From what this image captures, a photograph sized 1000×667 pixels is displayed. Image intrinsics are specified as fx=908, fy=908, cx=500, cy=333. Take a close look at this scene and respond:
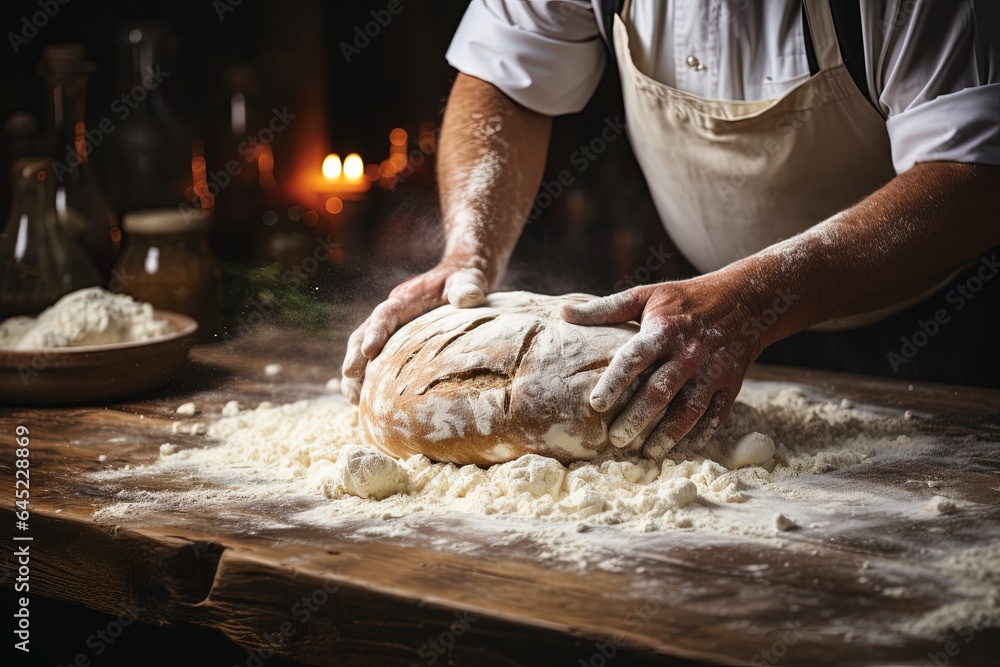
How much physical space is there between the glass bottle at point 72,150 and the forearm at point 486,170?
86cm

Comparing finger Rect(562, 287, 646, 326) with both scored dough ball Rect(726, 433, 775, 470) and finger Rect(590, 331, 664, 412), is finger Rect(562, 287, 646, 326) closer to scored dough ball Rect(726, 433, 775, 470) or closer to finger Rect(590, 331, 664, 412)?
finger Rect(590, 331, 664, 412)

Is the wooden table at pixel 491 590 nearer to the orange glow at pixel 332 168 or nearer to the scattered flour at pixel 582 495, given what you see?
the scattered flour at pixel 582 495

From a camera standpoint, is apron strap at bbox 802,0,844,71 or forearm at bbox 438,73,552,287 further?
forearm at bbox 438,73,552,287

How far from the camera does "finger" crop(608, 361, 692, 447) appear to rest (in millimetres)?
1285

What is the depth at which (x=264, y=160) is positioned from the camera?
343 centimetres

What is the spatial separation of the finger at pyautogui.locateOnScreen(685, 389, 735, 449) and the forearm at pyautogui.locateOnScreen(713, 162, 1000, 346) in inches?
5.8

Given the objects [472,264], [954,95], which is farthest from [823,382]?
[472,264]

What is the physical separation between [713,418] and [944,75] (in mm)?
708

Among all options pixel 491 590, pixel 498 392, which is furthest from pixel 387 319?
pixel 491 590

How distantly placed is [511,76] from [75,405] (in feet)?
3.69

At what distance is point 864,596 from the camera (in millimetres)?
979

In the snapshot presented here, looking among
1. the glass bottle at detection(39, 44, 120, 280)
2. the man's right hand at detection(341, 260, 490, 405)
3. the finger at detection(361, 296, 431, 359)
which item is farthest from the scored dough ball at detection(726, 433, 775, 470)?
the glass bottle at detection(39, 44, 120, 280)

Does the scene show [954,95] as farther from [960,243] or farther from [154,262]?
[154,262]

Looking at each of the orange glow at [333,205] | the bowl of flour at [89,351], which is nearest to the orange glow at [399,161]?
the orange glow at [333,205]
